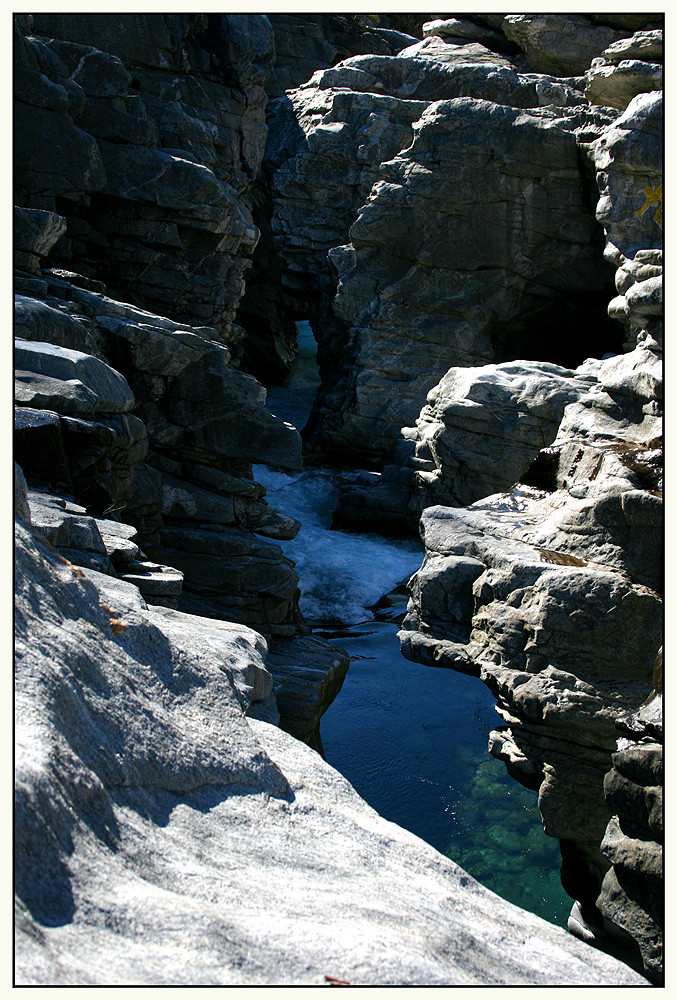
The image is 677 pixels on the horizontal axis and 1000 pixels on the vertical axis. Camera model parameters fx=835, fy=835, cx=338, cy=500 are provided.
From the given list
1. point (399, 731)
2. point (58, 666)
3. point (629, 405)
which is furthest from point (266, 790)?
point (399, 731)

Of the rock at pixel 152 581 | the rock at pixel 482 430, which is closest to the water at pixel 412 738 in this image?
the rock at pixel 482 430

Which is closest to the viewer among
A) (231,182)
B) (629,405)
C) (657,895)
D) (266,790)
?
(266,790)

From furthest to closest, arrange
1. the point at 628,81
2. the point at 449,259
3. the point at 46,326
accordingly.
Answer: the point at 449,259
the point at 628,81
the point at 46,326

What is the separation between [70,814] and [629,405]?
6.59 meters

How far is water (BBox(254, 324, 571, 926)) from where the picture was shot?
9750mm

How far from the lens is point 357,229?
20188mm

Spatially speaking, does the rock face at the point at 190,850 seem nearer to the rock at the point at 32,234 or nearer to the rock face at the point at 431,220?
the rock at the point at 32,234

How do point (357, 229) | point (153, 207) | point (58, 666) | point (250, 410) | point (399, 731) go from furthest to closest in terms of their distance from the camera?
point (357, 229) → point (153, 207) → point (250, 410) → point (399, 731) → point (58, 666)

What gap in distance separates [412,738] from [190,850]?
9.10 metres

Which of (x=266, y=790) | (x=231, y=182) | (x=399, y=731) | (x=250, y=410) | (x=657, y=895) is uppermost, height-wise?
(x=231, y=182)

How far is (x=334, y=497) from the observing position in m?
20.3

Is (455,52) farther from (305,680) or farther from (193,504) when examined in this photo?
(305,680)

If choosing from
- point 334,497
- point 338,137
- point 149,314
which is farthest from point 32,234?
point 338,137

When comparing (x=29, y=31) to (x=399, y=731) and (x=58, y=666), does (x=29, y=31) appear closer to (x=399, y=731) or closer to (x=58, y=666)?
(x=399, y=731)
